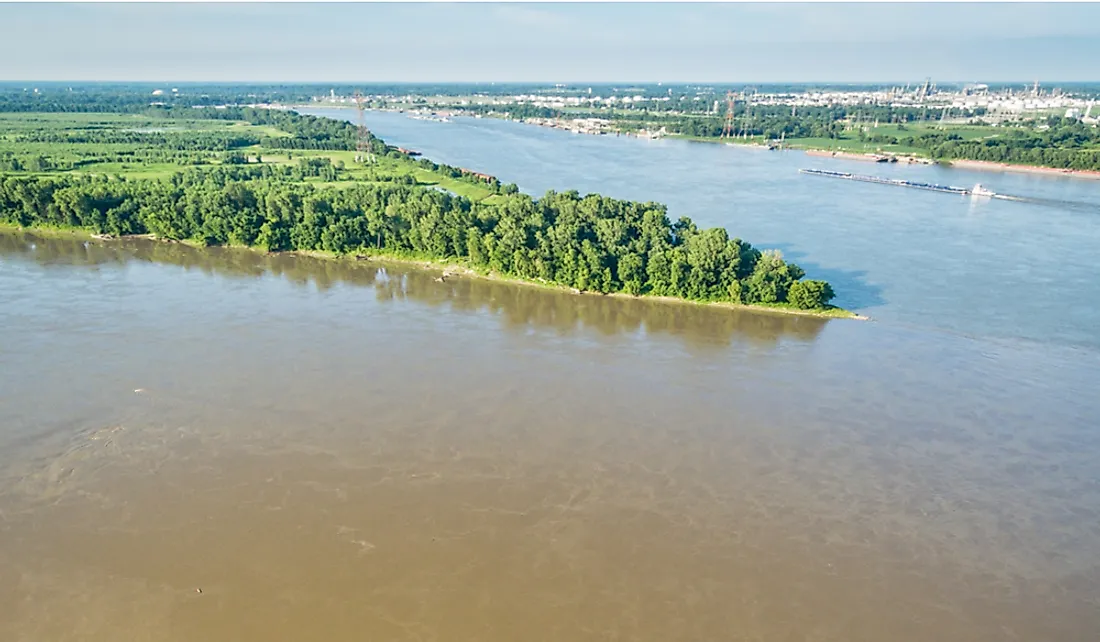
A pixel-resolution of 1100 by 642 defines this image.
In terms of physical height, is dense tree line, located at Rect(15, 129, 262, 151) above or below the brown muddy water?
above

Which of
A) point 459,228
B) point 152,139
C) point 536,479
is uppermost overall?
point 152,139

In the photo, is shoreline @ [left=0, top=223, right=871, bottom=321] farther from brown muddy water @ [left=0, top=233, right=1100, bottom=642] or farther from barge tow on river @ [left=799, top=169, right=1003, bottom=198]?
barge tow on river @ [left=799, top=169, right=1003, bottom=198]

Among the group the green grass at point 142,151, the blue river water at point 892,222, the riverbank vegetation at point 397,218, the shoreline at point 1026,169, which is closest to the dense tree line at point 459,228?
the riverbank vegetation at point 397,218

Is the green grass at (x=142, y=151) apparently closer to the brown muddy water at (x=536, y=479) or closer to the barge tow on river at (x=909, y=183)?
the brown muddy water at (x=536, y=479)

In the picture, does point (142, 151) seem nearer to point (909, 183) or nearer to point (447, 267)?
point (447, 267)

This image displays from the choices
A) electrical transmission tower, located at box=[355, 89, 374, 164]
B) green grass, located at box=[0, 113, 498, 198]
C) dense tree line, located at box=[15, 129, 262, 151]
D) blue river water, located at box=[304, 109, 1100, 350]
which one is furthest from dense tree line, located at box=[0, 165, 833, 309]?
dense tree line, located at box=[15, 129, 262, 151]

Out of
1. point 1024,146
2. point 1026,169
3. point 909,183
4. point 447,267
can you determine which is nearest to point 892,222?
point 909,183

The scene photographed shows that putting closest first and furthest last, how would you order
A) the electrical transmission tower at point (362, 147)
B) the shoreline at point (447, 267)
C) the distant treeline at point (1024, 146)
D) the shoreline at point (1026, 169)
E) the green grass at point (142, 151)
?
1. the shoreline at point (447, 267)
2. the green grass at point (142, 151)
3. the electrical transmission tower at point (362, 147)
4. the shoreline at point (1026, 169)
5. the distant treeline at point (1024, 146)
